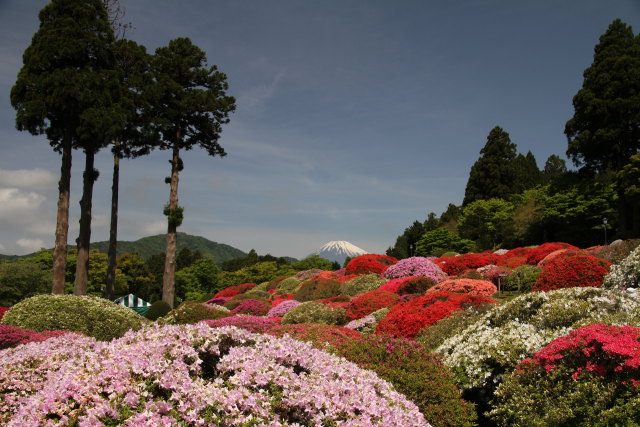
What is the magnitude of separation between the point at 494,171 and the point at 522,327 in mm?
56913

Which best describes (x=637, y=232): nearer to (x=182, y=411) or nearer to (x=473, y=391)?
(x=473, y=391)

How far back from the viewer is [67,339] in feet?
19.5

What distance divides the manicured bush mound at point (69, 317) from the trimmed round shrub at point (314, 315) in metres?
4.74

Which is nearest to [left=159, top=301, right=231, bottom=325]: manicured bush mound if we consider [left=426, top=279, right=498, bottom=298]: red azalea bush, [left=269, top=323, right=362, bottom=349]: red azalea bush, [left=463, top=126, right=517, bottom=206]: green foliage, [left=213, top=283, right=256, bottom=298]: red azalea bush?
[left=269, top=323, right=362, bottom=349]: red azalea bush

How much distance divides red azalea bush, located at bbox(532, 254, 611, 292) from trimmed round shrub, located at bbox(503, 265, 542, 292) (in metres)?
3.94

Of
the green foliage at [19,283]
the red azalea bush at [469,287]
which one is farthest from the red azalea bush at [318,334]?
the green foliage at [19,283]

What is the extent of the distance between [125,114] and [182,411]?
1846 centimetres

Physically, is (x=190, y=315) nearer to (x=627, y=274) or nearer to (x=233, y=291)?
(x=627, y=274)

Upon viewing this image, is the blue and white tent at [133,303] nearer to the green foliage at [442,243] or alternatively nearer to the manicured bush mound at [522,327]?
the manicured bush mound at [522,327]

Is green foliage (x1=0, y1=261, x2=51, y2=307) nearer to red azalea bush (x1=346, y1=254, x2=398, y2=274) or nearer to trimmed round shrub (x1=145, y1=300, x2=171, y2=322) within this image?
trimmed round shrub (x1=145, y1=300, x2=171, y2=322)

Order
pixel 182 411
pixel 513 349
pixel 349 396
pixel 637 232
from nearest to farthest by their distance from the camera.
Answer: pixel 182 411, pixel 349 396, pixel 513 349, pixel 637 232

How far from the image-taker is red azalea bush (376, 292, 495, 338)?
425 inches

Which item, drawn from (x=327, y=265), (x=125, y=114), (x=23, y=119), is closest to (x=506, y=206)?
(x=327, y=265)

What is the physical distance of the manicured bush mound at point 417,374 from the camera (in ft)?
18.8
